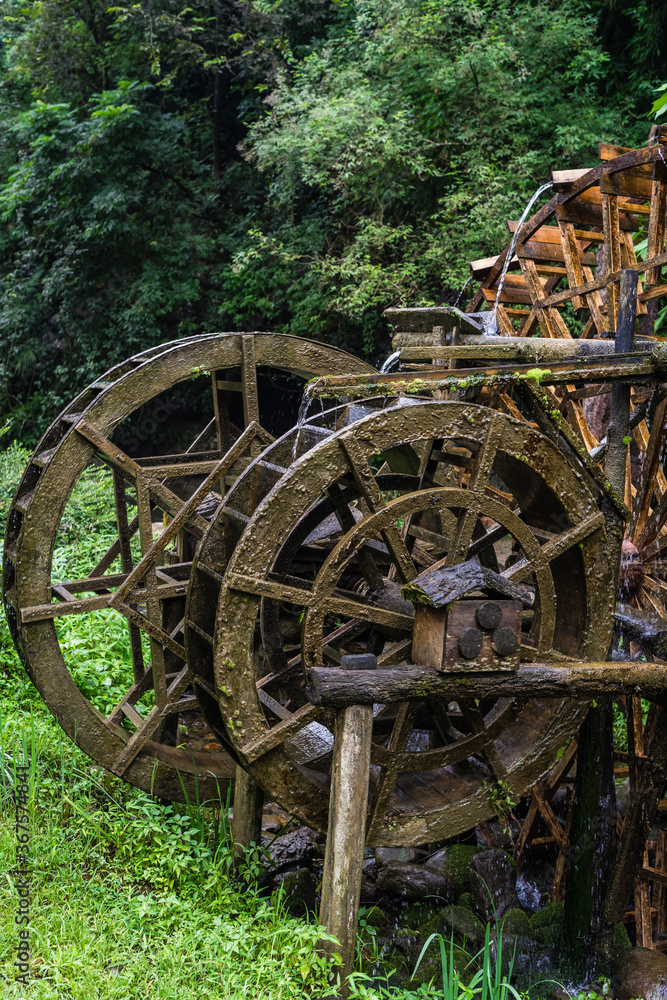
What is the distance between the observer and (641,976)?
424 centimetres

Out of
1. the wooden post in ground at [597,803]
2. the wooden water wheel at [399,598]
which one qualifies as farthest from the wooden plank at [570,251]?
the wooden water wheel at [399,598]

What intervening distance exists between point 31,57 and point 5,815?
14.7 metres

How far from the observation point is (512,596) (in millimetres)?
3488

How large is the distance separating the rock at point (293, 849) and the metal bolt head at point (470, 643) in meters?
2.60

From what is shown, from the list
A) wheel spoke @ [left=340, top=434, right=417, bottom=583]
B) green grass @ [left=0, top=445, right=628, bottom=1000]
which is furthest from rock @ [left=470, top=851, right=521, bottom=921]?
wheel spoke @ [left=340, top=434, right=417, bottom=583]

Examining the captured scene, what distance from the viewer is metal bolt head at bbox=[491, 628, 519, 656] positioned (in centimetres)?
344

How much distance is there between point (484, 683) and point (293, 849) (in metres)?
2.72

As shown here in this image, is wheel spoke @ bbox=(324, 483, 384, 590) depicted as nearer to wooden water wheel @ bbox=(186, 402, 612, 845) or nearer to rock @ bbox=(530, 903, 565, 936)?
wooden water wheel @ bbox=(186, 402, 612, 845)

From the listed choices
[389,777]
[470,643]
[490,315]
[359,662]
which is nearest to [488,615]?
[470,643]

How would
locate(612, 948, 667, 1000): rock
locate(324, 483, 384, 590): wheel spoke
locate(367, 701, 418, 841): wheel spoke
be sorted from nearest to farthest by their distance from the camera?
locate(367, 701, 418, 841): wheel spoke < locate(612, 948, 667, 1000): rock < locate(324, 483, 384, 590): wheel spoke

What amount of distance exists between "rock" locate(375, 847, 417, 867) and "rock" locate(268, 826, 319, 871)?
19.2 inches

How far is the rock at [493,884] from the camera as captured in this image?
517 cm

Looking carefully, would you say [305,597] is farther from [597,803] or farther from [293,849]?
[293,849]

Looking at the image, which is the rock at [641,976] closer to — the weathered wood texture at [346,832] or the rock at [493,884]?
the rock at [493,884]
